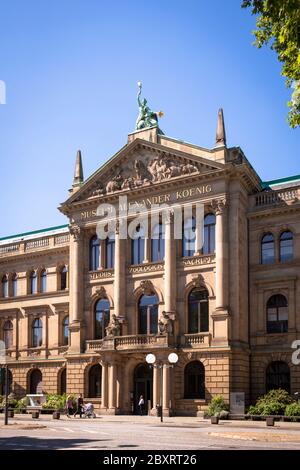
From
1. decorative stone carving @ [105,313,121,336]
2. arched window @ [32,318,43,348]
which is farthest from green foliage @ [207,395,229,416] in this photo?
arched window @ [32,318,43,348]

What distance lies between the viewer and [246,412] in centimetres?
4578

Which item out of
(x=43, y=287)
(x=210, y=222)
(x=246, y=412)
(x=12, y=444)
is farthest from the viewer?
(x=43, y=287)

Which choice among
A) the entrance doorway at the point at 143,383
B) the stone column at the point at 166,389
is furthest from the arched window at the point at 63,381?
the stone column at the point at 166,389

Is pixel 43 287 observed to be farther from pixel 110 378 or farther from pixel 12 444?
pixel 12 444

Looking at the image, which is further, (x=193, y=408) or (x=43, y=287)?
(x=43, y=287)

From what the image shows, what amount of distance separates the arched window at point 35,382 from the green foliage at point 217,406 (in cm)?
2098

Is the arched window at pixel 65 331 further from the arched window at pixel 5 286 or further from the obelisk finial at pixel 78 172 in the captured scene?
the obelisk finial at pixel 78 172

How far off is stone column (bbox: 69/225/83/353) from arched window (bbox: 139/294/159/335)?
227 inches

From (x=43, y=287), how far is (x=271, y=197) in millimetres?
24179

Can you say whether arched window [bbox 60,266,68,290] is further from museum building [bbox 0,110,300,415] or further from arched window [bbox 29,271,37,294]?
arched window [bbox 29,271,37,294]

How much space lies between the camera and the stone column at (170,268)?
168 ft

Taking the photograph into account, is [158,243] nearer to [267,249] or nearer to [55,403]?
[267,249]
